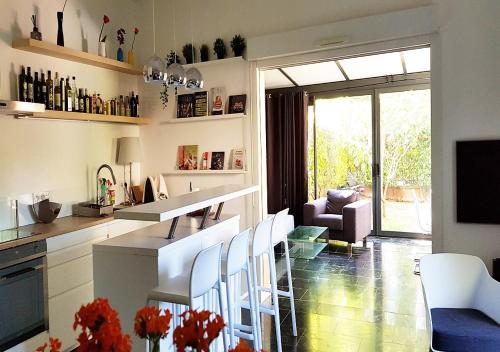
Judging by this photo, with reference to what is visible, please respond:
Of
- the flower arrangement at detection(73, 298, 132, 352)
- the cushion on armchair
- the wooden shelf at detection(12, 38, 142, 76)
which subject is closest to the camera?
the flower arrangement at detection(73, 298, 132, 352)

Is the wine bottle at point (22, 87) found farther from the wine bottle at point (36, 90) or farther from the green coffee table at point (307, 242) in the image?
the green coffee table at point (307, 242)

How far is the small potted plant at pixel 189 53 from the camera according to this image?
4273mm

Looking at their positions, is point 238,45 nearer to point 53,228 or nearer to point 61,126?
point 61,126

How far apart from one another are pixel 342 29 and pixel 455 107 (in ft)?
3.90

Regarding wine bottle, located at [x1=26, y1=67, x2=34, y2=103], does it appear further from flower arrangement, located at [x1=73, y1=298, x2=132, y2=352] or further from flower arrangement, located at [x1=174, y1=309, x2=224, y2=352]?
flower arrangement, located at [x1=174, y1=309, x2=224, y2=352]

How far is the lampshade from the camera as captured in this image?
4270 millimetres

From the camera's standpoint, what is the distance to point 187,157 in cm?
440

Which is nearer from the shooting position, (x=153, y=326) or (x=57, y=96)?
(x=153, y=326)

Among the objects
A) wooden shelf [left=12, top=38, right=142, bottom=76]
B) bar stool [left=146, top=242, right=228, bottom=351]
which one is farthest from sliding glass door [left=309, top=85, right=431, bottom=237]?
bar stool [left=146, top=242, right=228, bottom=351]

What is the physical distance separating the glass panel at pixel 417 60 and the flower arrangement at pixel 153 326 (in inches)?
197

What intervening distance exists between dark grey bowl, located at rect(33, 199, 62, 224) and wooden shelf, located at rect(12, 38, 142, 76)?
131 cm

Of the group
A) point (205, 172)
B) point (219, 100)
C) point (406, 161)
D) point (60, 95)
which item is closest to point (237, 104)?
point (219, 100)

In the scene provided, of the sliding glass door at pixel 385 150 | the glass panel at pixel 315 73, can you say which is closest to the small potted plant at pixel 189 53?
the glass panel at pixel 315 73

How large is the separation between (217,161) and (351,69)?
9.98 feet
